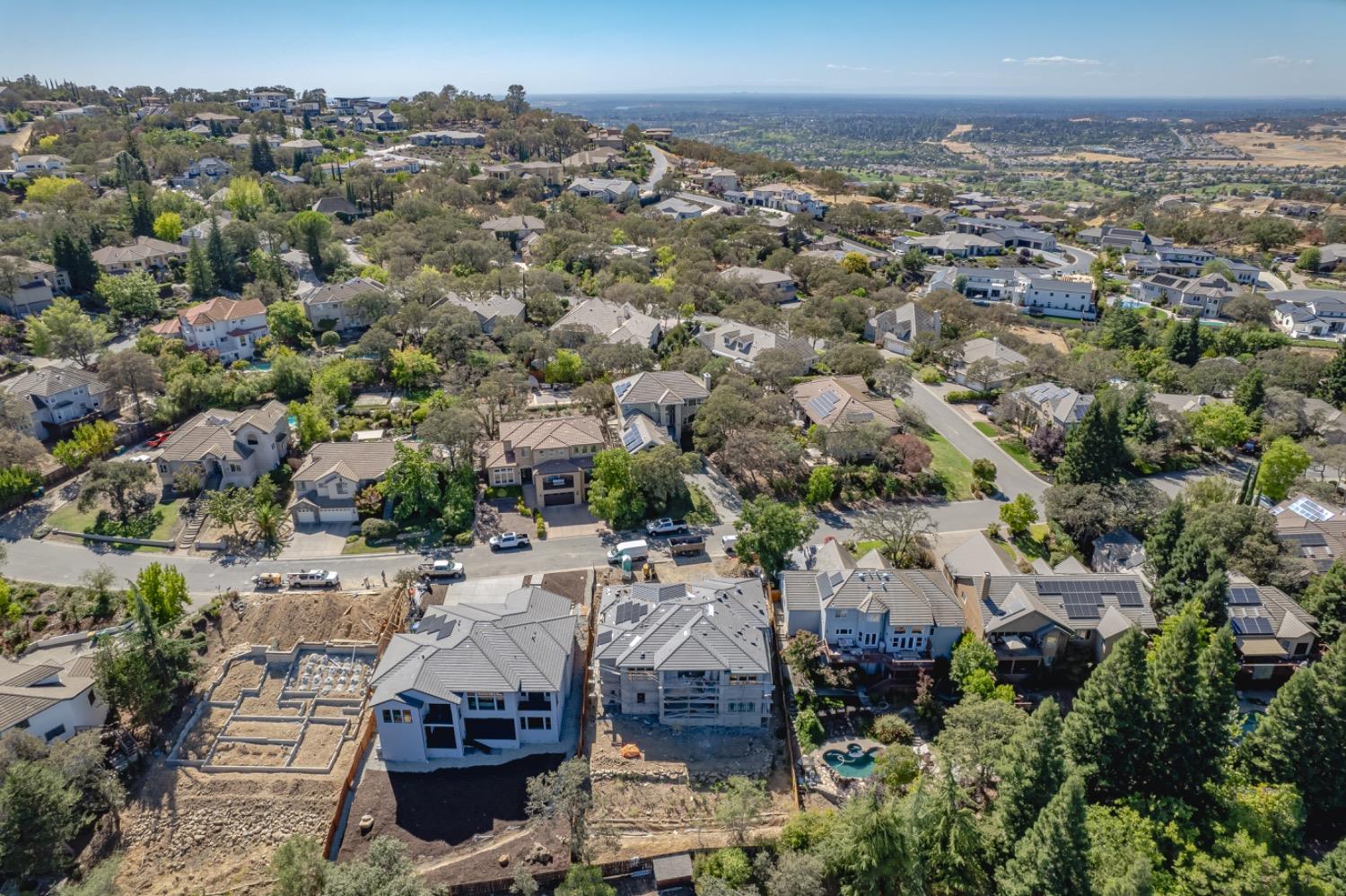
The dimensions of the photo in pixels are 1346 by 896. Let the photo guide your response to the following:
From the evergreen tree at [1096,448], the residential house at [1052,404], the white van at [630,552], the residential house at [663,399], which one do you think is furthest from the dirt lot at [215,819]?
the residential house at [1052,404]

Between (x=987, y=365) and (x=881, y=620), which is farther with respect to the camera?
(x=987, y=365)

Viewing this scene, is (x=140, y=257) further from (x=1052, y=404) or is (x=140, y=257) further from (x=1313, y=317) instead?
(x=1313, y=317)

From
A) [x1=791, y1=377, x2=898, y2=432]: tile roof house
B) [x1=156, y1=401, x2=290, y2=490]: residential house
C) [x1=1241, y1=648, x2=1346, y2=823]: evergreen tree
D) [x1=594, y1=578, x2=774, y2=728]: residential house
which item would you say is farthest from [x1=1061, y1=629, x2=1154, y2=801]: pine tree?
[x1=156, y1=401, x2=290, y2=490]: residential house

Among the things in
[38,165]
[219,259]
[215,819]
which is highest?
[38,165]

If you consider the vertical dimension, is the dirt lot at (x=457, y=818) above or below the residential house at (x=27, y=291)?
→ below

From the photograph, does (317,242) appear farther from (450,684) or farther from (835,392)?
(450,684)

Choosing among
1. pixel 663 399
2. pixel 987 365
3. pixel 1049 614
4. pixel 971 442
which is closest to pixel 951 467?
pixel 971 442

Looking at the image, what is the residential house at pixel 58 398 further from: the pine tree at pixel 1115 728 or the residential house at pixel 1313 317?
the residential house at pixel 1313 317
